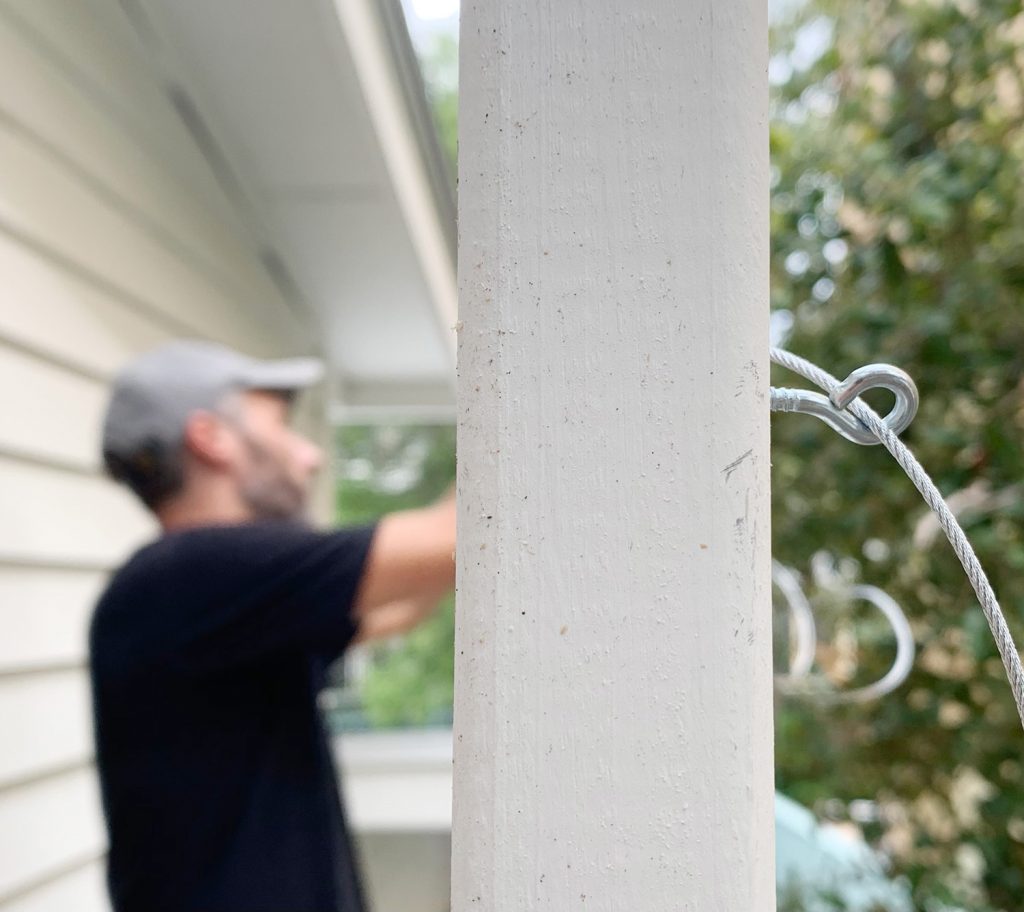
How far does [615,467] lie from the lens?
443mm

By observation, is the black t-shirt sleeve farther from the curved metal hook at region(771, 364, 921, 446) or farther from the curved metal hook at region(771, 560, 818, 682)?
the curved metal hook at region(771, 364, 921, 446)

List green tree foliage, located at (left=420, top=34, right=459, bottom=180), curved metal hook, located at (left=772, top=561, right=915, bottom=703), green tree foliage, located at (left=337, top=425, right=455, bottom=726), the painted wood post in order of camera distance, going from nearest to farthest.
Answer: the painted wood post < curved metal hook, located at (left=772, top=561, right=915, bottom=703) < green tree foliage, located at (left=420, top=34, right=459, bottom=180) < green tree foliage, located at (left=337, top=425, right=455, bottom=726)

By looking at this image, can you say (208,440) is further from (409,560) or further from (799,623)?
(799,623)

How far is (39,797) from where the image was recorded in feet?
5.45

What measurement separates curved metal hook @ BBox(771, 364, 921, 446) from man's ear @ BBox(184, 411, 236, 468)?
124 cm

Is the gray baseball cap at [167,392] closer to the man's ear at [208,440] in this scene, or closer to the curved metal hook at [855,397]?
the man's ear at [208,440]

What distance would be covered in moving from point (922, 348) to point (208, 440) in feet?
3.86

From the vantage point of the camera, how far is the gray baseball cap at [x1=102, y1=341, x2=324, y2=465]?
1551 millimetres

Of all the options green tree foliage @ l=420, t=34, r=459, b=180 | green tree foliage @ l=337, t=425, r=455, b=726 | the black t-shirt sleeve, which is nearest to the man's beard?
the black t-shirt sleeve

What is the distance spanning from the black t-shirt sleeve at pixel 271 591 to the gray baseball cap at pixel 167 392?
300mm

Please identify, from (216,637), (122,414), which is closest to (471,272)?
(216,637)

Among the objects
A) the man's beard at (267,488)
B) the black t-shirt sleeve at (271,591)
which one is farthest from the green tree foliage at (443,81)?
the black t-shirt sleeve at (271,591)

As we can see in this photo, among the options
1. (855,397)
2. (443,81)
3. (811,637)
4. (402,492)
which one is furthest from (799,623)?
(402,492)

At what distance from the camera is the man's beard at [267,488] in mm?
1649
